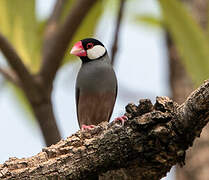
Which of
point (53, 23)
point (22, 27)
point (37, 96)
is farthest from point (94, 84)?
point (22, 27)

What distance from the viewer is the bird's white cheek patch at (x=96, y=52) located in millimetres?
5238

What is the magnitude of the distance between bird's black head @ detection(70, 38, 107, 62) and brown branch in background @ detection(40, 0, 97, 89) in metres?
0.31

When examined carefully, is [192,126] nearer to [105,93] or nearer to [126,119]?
[126,119]

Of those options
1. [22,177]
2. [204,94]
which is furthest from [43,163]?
[204,94]

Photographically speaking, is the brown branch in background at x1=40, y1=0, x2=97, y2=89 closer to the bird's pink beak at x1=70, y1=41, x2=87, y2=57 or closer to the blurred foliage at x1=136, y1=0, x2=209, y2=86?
the bird's pink beak at x1=70, y1=41, x2=87, y2=57

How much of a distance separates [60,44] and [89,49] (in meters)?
0.44

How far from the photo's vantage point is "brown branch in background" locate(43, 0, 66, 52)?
16.7 feet

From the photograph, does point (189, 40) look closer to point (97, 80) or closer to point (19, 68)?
point (97, 80)

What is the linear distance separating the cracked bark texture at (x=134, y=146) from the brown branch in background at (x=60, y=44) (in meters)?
1.70

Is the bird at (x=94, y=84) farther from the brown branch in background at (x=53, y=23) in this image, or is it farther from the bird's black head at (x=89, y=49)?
the brown branch in background at (x=53, y=23)

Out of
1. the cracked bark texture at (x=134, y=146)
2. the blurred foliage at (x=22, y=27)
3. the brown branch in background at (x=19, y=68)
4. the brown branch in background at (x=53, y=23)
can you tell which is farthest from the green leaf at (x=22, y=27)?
the cracked bark texture at (x=134, y=146)

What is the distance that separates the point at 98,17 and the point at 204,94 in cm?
311

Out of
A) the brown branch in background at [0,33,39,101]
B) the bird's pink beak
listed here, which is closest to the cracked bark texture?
the brown branch in background at [0,33,39,101]

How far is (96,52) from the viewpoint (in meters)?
5.25
